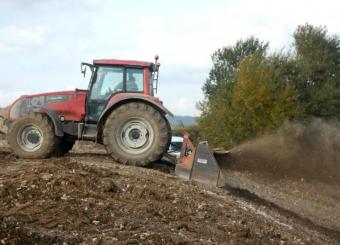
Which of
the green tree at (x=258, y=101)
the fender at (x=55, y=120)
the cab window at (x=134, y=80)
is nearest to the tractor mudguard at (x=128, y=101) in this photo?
the cab window at (x=134, y=80)

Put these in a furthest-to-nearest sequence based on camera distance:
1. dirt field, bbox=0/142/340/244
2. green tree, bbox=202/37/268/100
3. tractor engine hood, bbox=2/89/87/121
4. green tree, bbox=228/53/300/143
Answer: green tree, bbox=202/37/268/100 → green tree, bbox=228/53/300/143 → tractor engine hood, bbox=2/89/87/121 → dirt field, bbox=0/142/340/244

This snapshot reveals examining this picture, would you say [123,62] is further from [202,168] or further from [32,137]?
[202,168]

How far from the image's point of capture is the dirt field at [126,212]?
6162mm

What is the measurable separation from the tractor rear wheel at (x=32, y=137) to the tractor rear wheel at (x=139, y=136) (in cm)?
114

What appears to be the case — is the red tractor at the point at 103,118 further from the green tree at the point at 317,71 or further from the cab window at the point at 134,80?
the green tree at the point at 317,71

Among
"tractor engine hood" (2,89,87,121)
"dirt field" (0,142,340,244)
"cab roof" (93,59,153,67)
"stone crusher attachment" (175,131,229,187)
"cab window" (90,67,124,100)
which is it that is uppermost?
"cab roof" (93,59,153,67)

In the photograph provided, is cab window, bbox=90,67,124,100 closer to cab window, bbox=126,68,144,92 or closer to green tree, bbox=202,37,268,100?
cab window, bbox=126,68,144,92

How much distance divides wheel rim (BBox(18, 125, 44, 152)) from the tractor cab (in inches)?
41.5

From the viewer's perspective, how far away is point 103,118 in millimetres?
11438

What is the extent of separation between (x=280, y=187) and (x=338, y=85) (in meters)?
31.4

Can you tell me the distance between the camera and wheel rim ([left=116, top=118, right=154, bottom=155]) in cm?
1127

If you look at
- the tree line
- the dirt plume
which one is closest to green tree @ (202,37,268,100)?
the tree line

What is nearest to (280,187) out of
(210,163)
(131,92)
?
(210,163)

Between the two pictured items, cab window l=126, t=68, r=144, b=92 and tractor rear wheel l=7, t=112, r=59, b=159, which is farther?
cab window l=126, t=68, r=144, b=92
